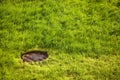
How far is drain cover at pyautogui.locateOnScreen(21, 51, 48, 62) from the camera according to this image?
229 inches

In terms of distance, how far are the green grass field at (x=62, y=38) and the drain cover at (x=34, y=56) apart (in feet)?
0.39

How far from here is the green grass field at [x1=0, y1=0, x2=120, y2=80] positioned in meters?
5.40

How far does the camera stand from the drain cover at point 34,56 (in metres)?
5.81

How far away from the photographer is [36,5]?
296 inches

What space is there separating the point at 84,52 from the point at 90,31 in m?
0.86

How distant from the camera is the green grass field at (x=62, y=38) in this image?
17.7 ft

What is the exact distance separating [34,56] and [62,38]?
0.94 metres

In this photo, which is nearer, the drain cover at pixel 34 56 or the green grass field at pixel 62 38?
the green grass field at pixel 62 38

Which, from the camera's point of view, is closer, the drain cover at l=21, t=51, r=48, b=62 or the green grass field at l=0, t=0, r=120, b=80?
the green grass field at l=0, t=0, r=120, b=80

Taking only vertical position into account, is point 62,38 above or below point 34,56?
above

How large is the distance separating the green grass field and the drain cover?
0.12m

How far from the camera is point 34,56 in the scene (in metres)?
5.89

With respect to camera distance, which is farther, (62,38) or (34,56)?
(62,38)

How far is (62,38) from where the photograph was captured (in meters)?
6.32
